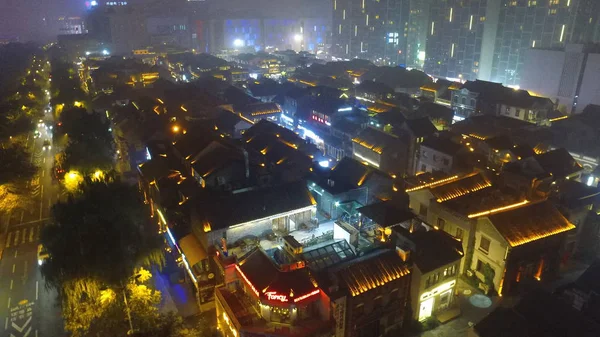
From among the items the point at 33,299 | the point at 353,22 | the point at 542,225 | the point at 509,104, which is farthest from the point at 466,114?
the point at 353,22

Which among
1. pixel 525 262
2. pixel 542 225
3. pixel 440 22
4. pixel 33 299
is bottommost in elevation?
pixel 33 299

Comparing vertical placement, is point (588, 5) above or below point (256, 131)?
above

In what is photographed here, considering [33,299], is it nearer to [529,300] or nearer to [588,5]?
[529,300]

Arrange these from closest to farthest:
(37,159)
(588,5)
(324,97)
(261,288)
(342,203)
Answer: (261,288)
(342,203)
(37,159)
(324,97)
(588,5)

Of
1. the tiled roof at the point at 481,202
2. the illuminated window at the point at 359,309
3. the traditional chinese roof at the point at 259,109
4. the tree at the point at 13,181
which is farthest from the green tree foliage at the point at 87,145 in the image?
the tiled roof at the point at 481,202

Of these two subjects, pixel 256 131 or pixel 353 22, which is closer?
pixel 256 131

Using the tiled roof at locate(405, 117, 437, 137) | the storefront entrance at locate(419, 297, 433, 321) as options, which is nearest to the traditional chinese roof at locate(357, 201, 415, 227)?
the storefront entrance at locate(419, 297, 433, 321)
